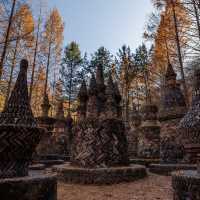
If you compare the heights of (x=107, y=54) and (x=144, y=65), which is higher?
(x=107, y=54)

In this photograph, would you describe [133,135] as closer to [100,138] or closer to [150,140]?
[150,140]

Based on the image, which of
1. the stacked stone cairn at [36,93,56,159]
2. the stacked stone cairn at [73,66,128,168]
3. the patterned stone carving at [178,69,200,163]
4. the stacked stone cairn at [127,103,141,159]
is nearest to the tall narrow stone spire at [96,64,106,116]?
the stacked stone cairn at [73,66,128,168]

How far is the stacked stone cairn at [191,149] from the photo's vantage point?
8.81ft

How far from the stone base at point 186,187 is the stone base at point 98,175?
3278 mm

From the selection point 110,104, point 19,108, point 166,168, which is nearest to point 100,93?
point 110,104

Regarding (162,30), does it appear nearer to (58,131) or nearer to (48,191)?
(58,131)

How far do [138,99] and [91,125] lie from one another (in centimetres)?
2304

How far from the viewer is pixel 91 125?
7.35m

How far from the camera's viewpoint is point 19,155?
10.2 ft

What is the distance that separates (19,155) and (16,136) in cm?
36

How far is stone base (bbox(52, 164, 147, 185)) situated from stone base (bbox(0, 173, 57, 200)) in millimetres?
3204

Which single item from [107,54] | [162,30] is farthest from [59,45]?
[162,30]

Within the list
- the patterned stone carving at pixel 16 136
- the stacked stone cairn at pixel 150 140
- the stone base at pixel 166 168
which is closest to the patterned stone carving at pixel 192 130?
the patterned stone carving at pixel 16 136

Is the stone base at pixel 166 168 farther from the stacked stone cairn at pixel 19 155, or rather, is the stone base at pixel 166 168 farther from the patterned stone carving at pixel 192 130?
the stacked stone cairn at pixel 19 155
